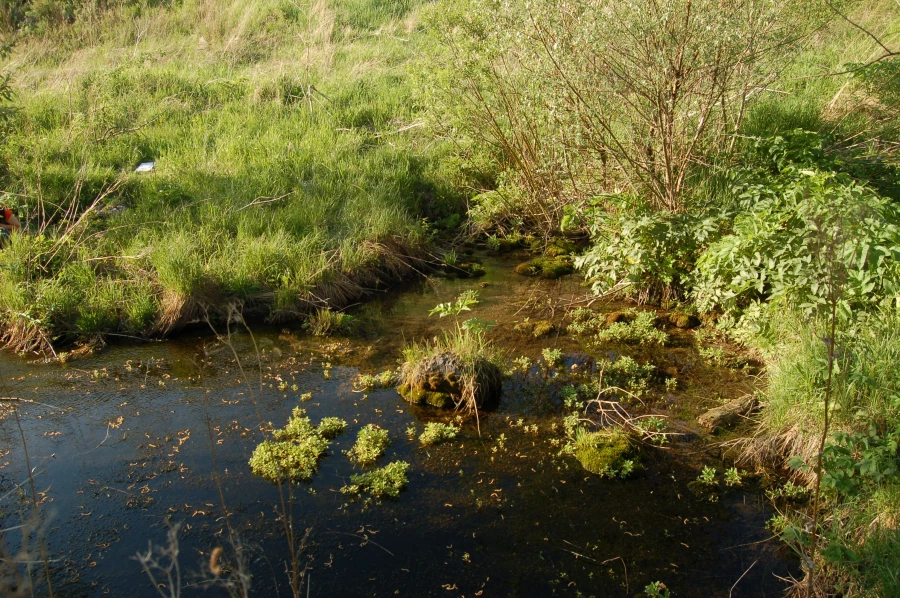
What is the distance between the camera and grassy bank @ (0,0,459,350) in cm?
810

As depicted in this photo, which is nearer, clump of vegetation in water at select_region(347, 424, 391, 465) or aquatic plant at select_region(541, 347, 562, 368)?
clump of vegetation in water at select_region(347, 424, 391, 465)

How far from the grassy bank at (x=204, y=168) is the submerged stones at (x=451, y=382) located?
6.82ft

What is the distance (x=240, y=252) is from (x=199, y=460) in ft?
11.6

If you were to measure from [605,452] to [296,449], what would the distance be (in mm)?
2391

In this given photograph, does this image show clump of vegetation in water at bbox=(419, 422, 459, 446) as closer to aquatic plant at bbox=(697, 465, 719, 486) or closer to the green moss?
the green moss

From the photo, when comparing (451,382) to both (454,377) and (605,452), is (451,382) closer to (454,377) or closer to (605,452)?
(454,377)

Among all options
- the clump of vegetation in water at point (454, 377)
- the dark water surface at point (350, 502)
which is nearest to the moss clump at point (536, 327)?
the dark water surface at point (350, 502)

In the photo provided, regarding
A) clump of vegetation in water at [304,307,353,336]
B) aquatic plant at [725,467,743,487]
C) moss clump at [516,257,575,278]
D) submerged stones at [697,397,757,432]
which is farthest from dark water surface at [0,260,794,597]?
moss clump at [516,257,575,278]

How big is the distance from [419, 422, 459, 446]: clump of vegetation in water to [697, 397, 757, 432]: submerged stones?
206 centimetres

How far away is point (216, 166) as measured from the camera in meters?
10.7

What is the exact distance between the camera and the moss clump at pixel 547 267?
966 centimetres

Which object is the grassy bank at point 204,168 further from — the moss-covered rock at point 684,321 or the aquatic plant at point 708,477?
the aquatic plant at point 708,477

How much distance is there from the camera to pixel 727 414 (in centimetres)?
591

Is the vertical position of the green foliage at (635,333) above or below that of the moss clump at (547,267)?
above
